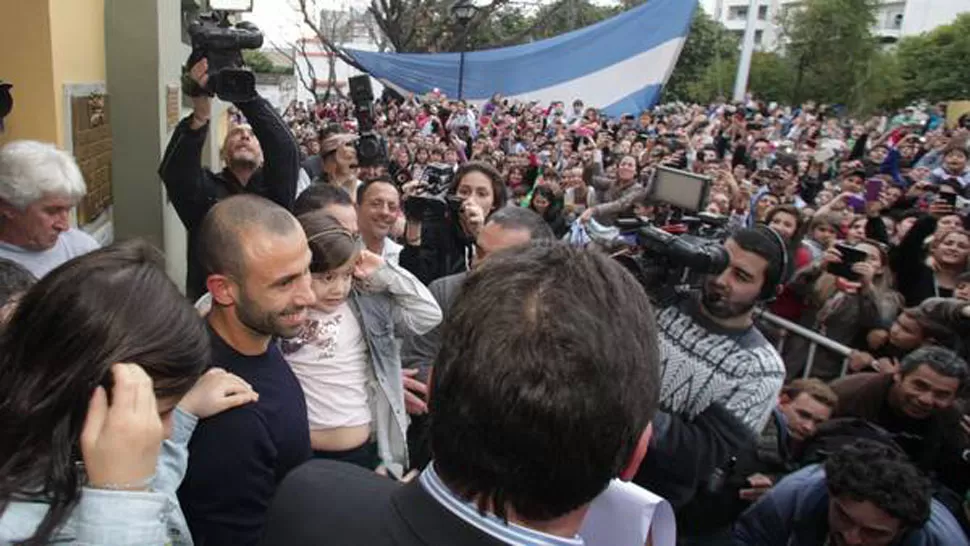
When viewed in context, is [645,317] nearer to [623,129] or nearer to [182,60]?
[182,60]

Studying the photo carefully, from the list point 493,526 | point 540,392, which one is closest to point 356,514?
point 493,526

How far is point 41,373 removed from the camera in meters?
1.06

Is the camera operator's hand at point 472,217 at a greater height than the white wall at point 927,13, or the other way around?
the white wall at point 927,13

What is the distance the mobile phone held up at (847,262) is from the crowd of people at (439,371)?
0.4 inches

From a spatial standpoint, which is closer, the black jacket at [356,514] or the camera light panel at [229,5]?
the black jacket at [356,514]

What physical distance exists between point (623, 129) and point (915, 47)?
3056 cm

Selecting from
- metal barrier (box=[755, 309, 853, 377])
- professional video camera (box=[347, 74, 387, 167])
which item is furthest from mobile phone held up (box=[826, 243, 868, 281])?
professional video camera (box=[347, 74, 387, 167])

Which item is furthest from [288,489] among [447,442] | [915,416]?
[915,416]

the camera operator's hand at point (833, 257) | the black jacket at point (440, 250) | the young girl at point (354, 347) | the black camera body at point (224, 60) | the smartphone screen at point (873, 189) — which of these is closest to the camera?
the young girl at point (354, 347)

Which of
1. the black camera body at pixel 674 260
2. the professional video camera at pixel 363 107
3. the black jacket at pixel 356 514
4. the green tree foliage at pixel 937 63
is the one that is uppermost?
the green tree foliage at pixel 937 63

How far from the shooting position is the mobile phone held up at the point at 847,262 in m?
3.73

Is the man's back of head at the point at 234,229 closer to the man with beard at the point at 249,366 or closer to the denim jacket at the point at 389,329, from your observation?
the man with beard at the point at 249,366

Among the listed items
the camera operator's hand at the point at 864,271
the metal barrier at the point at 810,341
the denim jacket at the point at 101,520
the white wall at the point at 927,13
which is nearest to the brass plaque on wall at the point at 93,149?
the denim jacket at the point at 101,520

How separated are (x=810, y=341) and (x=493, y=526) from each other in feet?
11.3
